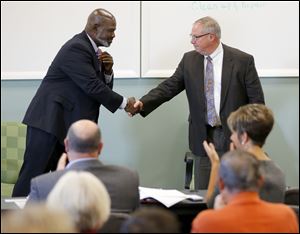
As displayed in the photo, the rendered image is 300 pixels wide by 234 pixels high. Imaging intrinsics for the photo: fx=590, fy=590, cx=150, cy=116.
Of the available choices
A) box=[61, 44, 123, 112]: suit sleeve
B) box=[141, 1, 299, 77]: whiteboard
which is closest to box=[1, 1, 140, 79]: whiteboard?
box=[141, 1, 299, 77]: whiteboard

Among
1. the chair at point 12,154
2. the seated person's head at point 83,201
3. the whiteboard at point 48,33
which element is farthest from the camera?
the whiteboard at point 48,33

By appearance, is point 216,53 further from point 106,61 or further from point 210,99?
point 106,61

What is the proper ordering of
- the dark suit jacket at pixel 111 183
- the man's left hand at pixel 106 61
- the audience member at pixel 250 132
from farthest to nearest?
the man's left hand at pixel 106 61, the audience member at pixel 250 132, the dark suit jacket at pixel 111 183

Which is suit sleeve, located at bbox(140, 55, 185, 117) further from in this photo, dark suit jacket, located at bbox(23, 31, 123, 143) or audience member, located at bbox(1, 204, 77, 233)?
audience member, located at bbox(1, 204, 77, 233)

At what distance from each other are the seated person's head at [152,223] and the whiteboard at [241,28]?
3.14m

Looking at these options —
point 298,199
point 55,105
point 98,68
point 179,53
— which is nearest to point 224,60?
point 179,53

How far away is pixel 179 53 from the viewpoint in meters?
4.78

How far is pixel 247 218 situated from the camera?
6.95 ft

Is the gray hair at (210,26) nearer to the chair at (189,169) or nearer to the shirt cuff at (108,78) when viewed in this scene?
the shirt cuff at (108,78)

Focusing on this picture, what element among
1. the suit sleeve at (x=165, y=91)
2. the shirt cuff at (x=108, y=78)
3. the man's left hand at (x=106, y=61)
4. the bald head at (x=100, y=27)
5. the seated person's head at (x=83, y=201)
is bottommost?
the seated person's head at (x=83, y=201)

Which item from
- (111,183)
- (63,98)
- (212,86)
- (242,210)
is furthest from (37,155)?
(242,210)

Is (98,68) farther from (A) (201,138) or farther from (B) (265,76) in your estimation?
(B) (265,76)

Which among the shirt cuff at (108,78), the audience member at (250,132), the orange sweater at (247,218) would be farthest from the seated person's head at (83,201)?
the shirt cuff at (108,78)

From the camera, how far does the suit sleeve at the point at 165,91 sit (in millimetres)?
4523
